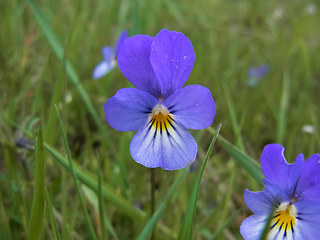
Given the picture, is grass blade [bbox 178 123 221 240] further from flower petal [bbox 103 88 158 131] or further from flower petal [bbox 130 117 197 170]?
flower petal [bbox 103 88 158 131]

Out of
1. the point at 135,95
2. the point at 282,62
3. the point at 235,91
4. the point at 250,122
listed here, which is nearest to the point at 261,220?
the point at 135,95

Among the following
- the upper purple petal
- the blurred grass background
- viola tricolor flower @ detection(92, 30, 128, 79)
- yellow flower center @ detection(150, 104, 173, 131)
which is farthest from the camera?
the upper purple petal

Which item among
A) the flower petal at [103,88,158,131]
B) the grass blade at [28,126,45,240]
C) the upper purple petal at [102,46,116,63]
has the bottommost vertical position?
the grass blade at [28,126,45,240]

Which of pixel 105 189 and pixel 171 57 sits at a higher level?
pixel 171 57

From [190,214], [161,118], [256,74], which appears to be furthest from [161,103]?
[256,74]

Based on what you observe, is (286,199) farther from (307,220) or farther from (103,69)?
(103,69)

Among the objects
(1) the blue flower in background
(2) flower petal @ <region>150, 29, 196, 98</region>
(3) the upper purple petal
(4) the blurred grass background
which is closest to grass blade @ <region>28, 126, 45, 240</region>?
(4) the blurred grass background
